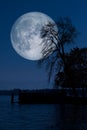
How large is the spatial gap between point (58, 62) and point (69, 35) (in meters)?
5.76

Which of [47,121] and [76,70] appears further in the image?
[76,70]

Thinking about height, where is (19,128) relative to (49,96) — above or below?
below

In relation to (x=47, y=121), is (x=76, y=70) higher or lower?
higher

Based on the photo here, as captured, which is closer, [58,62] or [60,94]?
[58,62]

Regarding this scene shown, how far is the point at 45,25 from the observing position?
77.6m

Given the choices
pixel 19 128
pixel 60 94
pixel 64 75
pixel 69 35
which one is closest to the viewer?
pixel 19 128

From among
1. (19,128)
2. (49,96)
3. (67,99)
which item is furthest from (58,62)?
(19,128)

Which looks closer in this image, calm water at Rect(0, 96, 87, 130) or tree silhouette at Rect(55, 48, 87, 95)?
calm water at Rect(0, 96, 87, 130)

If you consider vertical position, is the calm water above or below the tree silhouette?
below

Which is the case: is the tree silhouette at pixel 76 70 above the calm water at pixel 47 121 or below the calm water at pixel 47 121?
above

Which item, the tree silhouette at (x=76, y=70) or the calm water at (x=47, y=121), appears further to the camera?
the tree silhouette at (x=76, y=70)

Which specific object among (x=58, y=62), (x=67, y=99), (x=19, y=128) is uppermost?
(x=58, y=62)

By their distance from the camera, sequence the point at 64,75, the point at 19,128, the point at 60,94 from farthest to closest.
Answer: the point at 60,94, the point at 64,75, the point at 19,128

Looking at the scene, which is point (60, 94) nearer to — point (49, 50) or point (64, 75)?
point (64, 75)
